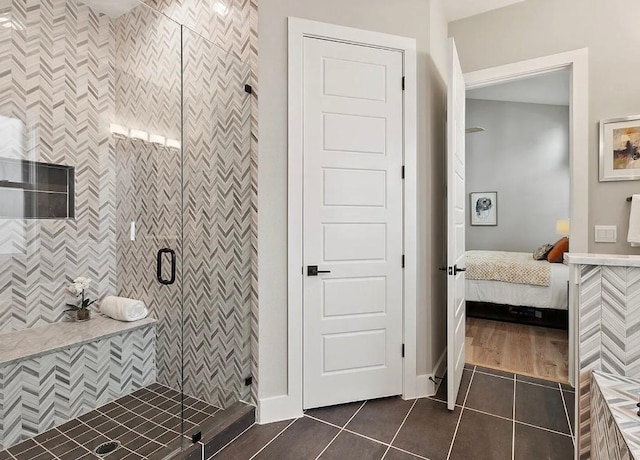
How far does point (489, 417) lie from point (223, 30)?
9.83ft

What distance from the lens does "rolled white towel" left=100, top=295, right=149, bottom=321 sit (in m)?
2.33

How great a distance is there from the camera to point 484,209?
6.27 meters

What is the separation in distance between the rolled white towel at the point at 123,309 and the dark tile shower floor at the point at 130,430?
1.56ft

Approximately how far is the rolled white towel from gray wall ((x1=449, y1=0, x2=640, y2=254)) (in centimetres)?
325

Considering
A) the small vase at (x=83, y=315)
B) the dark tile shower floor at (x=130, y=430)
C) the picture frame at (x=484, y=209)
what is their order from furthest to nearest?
the picture frame at (x=484, y=209) < the small vase at (x=83, y=315) < the dark tile shower floor at (x=130, y=430)

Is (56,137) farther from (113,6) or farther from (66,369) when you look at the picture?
(66,369)

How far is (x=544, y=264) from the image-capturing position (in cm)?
407

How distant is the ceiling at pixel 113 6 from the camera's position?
2.40 meters

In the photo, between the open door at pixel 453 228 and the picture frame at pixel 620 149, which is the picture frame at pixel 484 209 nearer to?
the picture frame at pixel 620 149

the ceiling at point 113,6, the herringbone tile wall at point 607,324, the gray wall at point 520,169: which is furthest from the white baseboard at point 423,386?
the gray wall at point 520,169

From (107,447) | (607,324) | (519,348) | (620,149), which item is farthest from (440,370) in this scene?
(107,447)

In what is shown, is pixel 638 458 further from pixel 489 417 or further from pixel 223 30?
pixel 223 30

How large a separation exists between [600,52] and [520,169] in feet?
12.5

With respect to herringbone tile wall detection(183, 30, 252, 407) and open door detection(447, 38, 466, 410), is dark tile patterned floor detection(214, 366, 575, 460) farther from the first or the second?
herringbone tile wall detection(183, 30, 252, 407)
